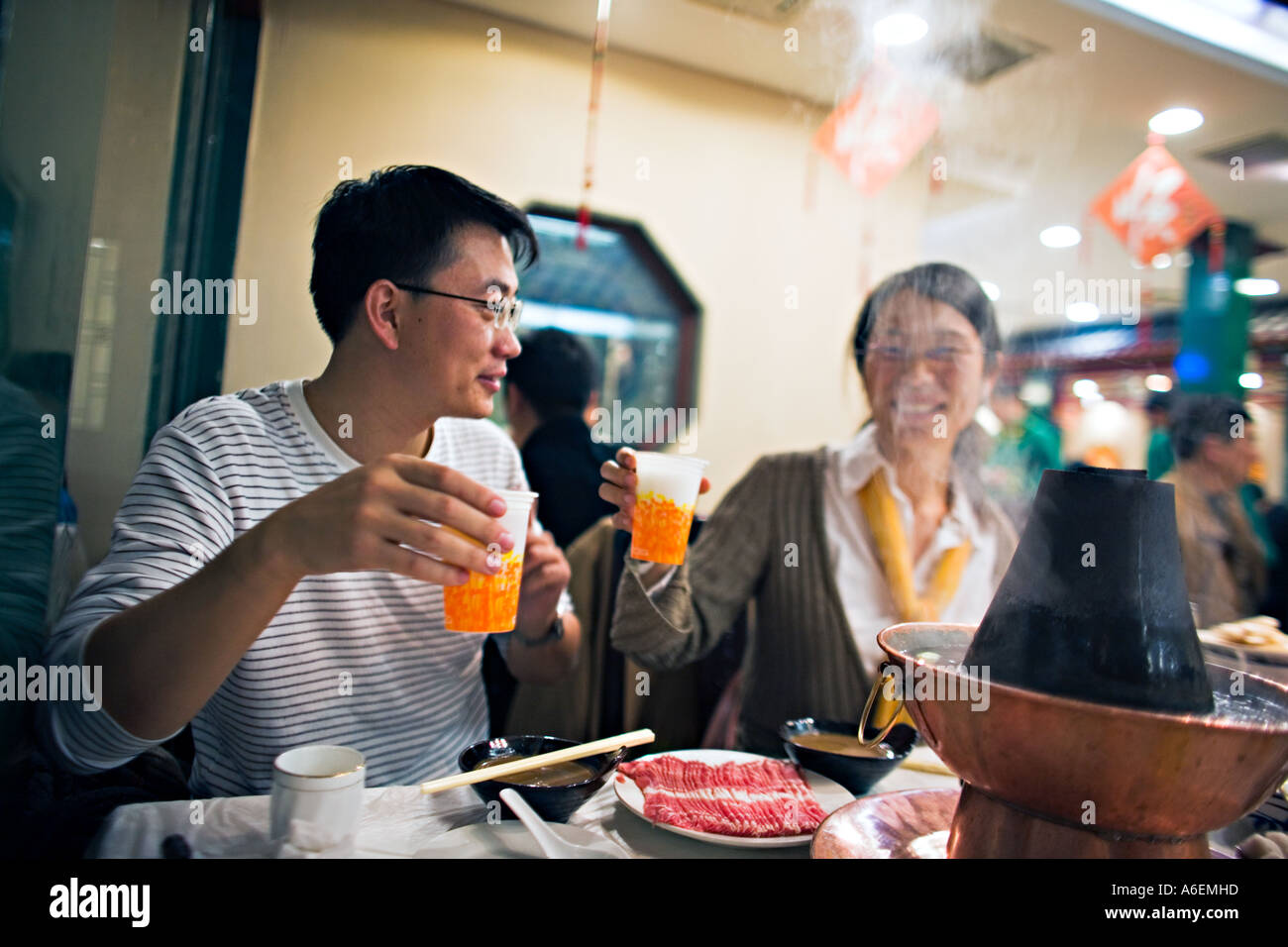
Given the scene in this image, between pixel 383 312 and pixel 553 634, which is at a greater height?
pixel 383 312

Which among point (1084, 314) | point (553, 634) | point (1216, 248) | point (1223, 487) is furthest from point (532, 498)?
point (1216, 248)

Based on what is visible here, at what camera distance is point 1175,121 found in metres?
2.70

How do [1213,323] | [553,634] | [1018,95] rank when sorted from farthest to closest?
[1213,323]
[1018,95]
[553,634]

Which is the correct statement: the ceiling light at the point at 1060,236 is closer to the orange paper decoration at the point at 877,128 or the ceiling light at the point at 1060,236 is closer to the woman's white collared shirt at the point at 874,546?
the orange paper decoration at the point at 877,128

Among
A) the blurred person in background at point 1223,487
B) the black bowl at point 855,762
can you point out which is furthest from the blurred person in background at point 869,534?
the blurred person in background at point 1223,487

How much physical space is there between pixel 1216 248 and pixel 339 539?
4911 mm

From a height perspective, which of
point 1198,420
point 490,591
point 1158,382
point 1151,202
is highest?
point 1151,202

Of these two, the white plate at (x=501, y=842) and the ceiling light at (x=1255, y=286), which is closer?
the white plate at (x=501, y=842)

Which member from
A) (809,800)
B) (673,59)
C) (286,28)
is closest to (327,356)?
(286,28)

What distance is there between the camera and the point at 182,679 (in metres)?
0.88

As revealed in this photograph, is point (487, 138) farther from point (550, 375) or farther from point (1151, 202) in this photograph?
point (1151, 202)

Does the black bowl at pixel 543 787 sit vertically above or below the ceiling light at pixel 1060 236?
below

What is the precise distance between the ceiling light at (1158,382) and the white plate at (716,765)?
7.48ft

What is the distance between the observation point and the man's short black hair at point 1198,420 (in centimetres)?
251
